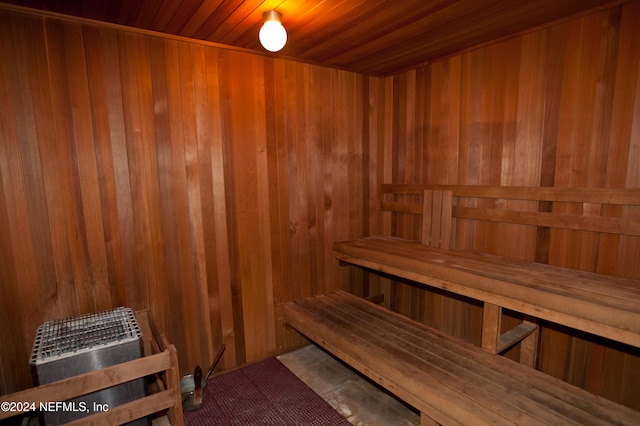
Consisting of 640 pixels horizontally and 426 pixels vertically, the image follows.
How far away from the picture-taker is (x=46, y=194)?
2.05m

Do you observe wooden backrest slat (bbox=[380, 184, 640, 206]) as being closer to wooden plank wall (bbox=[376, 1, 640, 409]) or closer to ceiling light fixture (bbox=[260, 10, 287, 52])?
wooden plank wall (bbox=[376, 1, 640, 409])

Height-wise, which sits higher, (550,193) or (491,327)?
(550,193)

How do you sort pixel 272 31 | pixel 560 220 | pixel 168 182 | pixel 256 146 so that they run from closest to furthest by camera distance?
pixel 272 31 < pixel 560 220 < pixel 168 182 < pixel 256 146

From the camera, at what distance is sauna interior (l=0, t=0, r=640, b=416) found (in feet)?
6.57

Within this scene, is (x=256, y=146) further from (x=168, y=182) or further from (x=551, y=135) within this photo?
(x=551, y=135)

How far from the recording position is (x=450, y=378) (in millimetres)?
1767

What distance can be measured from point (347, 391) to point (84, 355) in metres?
1.72

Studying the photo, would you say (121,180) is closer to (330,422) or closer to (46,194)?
(46,194)

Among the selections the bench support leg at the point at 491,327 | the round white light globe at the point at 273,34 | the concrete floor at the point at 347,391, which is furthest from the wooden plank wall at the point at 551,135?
the round white light globe at the point at 273,34

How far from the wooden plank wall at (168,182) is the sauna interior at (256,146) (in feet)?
0.04

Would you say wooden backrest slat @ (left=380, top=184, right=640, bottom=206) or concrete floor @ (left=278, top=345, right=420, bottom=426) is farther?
concrete floor @ (left=278, top=345, right=420, bottom=426)

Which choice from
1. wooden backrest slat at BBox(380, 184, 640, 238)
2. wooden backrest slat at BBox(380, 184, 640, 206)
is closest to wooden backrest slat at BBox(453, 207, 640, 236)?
wooden backrest slat at BBox(380, 184, 640, 238)

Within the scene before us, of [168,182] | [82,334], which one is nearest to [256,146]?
[168,182]

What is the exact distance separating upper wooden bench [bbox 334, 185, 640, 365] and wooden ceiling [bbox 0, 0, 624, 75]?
113 cm
